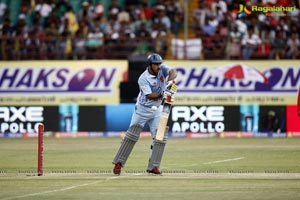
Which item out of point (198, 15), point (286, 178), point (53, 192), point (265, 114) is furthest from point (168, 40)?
point (53, 192)

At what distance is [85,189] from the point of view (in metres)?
14.5

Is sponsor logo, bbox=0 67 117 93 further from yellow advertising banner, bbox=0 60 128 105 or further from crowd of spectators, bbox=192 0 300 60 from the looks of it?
crowd of spectators, bbox=192 0 300 60

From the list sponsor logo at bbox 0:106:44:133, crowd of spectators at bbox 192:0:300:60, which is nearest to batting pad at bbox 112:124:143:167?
sponsor logo at bbox 0:106:44:133

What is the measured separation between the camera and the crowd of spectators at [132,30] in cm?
3105

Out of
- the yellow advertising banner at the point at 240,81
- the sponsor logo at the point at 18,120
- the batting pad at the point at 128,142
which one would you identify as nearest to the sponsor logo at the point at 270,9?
the batting pad at the point at 128,142

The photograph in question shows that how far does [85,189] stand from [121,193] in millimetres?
785

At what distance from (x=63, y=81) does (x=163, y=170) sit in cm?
1318

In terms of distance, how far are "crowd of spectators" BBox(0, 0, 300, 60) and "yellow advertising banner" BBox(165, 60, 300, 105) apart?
423mm

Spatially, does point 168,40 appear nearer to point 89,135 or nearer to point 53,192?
point 89,135

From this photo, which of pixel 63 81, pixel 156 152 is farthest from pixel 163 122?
pixel 63 81

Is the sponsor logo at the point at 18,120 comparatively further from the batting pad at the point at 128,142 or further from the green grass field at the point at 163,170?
the batting pad at the point at 128,142

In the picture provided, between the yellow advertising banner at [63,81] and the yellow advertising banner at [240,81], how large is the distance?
2.06 meters

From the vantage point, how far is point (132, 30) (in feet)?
105

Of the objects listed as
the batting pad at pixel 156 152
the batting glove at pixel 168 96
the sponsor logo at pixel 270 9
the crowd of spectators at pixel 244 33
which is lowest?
the batting pad at pixel 156 152
